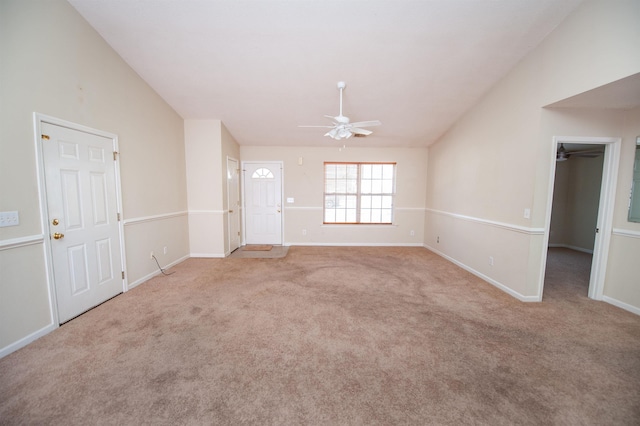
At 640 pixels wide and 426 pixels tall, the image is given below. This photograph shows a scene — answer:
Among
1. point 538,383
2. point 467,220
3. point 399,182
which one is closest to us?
point 538,383

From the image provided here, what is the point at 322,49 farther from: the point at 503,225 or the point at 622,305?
the point at 622,305

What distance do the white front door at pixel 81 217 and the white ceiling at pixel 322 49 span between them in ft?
4.54

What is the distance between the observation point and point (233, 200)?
5.21 m

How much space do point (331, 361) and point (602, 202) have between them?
382 cm

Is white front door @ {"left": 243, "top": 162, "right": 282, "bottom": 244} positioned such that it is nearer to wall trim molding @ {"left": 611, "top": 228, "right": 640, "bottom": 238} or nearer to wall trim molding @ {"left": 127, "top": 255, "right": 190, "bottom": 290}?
wall trim molding @ {"left": 127, "top": 255, "right": 190, "bottom": 290}

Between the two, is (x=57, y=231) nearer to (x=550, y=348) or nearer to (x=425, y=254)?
(x=550, y=348)

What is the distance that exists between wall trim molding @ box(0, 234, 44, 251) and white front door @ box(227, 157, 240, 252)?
9.49 feet

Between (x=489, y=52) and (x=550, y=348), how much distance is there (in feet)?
10.8

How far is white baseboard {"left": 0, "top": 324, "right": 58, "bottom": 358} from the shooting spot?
1.88 m

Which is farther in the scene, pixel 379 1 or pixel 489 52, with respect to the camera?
pixel 489 52

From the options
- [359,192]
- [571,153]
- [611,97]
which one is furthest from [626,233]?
[359,192]

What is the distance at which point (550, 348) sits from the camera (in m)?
2.04

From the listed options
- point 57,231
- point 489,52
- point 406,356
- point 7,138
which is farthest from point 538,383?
point 7,138

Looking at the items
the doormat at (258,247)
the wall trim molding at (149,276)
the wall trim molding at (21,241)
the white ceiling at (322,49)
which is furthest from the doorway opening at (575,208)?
the wall trim molding at (21,241)
